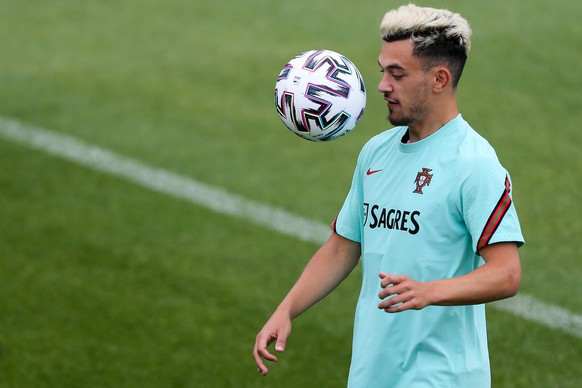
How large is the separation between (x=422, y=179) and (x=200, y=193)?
6.18 m

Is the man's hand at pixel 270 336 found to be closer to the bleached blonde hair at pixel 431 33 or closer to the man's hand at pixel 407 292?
the man's hand at pixel 407 292

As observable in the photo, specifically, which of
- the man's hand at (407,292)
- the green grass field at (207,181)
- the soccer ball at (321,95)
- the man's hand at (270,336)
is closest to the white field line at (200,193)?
the green grass field at (207,181)

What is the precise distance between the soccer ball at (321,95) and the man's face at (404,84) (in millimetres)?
527

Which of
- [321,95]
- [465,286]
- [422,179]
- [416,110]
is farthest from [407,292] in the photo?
[321,95]

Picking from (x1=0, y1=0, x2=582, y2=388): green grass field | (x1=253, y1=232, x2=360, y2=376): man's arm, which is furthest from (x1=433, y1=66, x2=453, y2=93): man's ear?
(x1=0, y1=0, x2=582, y2=388): green grass field

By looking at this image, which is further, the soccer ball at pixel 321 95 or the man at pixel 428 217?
the soccer ball at pixel 321 95

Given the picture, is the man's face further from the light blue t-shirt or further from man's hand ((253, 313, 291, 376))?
man's hand ((253, 313, 291, 376))

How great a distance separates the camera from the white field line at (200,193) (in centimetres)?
795

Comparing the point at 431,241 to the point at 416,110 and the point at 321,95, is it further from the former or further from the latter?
the point at 321,95

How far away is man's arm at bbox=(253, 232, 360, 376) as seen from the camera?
4613 mm

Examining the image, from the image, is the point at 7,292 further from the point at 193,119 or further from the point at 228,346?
the point at 193,119

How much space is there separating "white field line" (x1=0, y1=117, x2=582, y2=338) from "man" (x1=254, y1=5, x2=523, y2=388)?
11.6 feet

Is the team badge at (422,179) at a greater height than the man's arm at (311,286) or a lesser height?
greater

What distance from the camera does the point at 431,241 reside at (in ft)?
14.2
